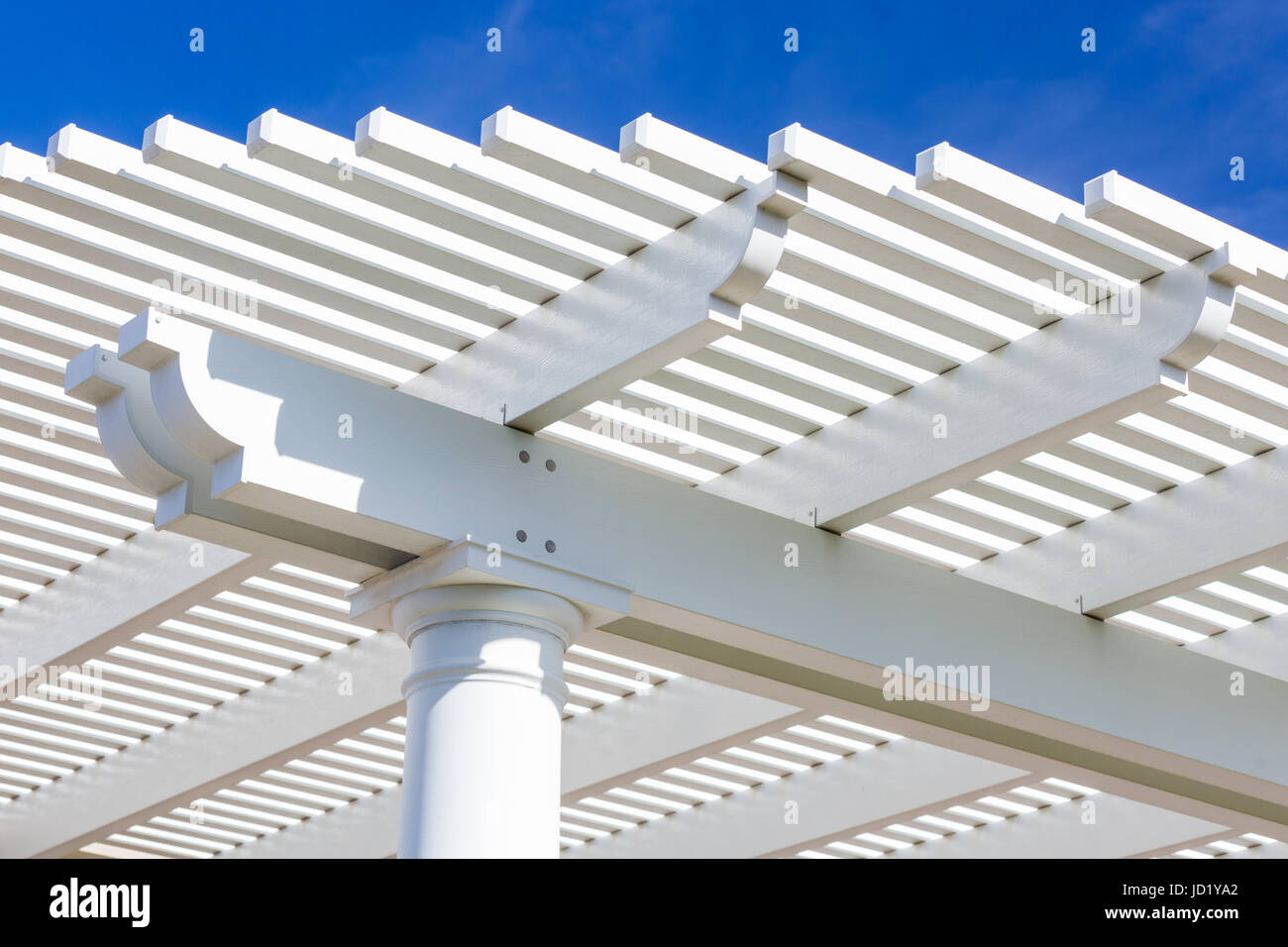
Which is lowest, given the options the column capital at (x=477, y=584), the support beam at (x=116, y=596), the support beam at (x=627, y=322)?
the column capital at (x=477, y=584)

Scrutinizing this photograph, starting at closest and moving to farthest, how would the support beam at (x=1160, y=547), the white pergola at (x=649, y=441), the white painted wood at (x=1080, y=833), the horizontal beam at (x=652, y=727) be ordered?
the white pergola at (x=649, y=441) < the support beam at (x=1160, y=547) < the horizontal beam at (x=652, y=727) < the white painted wood at (x=1080, y=833)

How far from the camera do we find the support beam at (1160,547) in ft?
28.0

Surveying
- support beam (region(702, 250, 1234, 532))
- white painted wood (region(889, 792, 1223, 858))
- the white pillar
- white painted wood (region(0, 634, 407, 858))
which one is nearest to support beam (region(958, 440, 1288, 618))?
support beam (region(702, 250, 1234, 532))

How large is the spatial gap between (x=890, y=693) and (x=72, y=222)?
173 inches

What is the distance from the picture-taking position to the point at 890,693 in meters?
8.59

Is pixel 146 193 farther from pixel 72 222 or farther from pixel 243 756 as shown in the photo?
pixel 243 756

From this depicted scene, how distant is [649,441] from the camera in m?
8.43

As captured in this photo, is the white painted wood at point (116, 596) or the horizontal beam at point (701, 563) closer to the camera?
the horizontal beam at point (701, 563)

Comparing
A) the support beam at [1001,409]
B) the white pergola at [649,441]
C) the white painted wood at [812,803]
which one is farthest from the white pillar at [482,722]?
the white painted wood at [812,803]

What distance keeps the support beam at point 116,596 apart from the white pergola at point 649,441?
0.03 m

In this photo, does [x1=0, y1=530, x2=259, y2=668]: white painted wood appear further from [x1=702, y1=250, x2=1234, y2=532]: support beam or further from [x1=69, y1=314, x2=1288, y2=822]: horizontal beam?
[x1=702, y1=250, x2=1234, y2=532]: support beam

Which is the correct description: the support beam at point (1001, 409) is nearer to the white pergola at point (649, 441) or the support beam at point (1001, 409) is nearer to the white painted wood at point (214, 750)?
the white pergola at point (649, 441)
